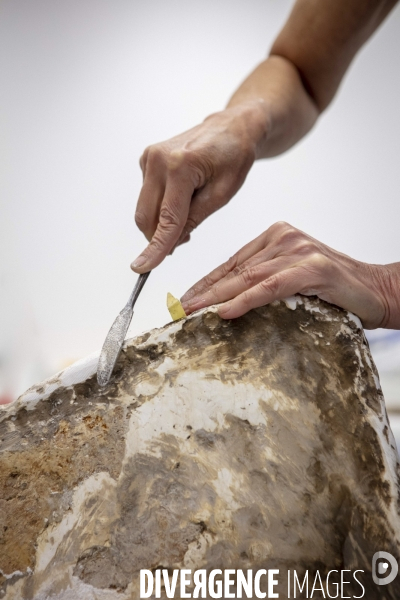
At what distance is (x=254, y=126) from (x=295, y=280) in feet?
2.11

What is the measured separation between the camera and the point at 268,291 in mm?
844

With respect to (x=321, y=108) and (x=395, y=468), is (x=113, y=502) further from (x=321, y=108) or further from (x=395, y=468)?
(x=321, y=108)

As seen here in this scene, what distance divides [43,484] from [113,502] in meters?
0.13

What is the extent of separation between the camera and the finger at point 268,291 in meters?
0.84

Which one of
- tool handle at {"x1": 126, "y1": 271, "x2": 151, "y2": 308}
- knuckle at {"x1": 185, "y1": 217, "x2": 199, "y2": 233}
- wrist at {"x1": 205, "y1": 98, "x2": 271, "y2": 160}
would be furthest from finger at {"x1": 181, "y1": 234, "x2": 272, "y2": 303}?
wrist at {"x1": 205, "y1": 98, "x2": 271, "y2": 160}

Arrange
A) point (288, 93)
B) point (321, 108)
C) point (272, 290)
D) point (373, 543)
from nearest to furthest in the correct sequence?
A: point (373, 543), point (272, 290), point (288, 93), point (321, 108)

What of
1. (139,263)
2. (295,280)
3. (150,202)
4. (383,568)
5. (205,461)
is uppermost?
(150,202)

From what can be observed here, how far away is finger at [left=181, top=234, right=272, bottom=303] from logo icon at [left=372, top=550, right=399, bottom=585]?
573 millimetres

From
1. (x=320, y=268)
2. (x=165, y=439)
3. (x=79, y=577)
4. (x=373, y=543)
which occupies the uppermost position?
(x=320, y=268)

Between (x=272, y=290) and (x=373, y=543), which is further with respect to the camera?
(x=272, y=290)

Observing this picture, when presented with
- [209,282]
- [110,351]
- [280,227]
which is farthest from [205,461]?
[280,227]

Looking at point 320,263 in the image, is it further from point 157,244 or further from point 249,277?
point 157,244

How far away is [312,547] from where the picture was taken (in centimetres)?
75

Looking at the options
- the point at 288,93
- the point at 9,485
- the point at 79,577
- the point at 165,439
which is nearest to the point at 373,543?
the point at 165,439
